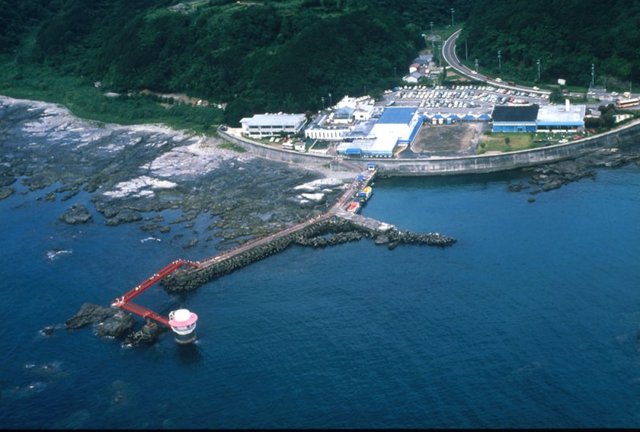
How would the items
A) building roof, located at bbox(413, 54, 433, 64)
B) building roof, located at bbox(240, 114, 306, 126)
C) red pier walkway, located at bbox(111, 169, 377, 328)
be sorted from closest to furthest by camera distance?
red pier walkway, located at bbox(111, 169, 377, 328) < building roof, located at bbox(240, 114, 306, 126) < building roof, located at bbox(413, 54, 433, 64)

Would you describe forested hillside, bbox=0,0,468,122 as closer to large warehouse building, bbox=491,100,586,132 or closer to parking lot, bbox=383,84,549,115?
parking lot, bbox=383,84,549,115

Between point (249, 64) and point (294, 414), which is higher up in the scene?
point (249, 64)

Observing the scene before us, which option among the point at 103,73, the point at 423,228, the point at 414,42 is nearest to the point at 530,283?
the point at 423,228

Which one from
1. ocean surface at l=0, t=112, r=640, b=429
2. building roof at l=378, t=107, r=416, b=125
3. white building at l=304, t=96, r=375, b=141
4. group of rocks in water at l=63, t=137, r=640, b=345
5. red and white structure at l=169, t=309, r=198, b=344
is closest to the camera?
ocean surface at l=0, t=112, r=640, b=429

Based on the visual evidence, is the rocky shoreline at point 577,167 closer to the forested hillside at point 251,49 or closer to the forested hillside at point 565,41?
the forested hillside at point 565,41

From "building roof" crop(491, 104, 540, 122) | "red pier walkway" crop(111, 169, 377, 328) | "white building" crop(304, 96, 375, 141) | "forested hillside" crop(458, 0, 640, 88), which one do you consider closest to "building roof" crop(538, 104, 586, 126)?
"building roof" crop(491, 104, 540, 122)

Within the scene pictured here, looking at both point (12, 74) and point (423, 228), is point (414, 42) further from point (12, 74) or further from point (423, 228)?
point (12, 74)
